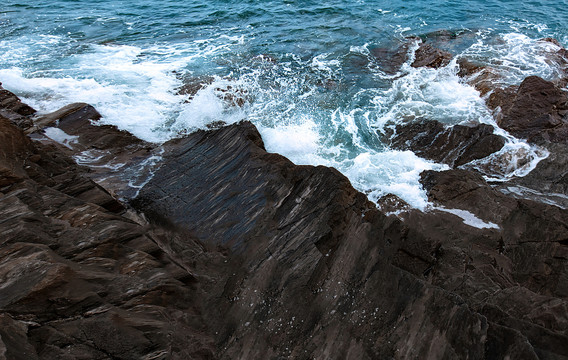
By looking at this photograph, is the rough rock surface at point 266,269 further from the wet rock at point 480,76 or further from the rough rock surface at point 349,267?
the wet rock at point 480,76

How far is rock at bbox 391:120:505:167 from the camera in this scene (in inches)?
487

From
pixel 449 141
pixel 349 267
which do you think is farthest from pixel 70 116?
pixel 449 141

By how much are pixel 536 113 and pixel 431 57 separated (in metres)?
6.36

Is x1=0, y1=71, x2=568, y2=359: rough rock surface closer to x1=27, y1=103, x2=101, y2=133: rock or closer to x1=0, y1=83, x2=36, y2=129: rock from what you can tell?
x1=27, y1=103, x2=101, y2=133: rock

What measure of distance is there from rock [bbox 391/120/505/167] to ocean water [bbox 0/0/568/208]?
0.44 m

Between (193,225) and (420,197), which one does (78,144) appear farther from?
(420,197)

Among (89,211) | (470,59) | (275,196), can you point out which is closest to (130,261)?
(89,211)

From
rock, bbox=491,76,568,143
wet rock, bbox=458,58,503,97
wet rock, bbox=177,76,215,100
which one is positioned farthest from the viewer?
wet rock, bbox=177,76,215,100

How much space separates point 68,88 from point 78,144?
4907 mm

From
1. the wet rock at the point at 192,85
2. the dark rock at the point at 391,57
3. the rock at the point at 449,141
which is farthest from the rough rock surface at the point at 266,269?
the dark rock at the point at 391,57

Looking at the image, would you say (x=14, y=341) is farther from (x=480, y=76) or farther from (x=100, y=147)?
(x=480, y=76)

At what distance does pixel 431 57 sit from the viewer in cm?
1839

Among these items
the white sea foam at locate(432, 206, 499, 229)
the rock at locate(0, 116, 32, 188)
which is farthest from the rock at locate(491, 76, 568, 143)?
the rock at locate(0, 116, 32, 188)

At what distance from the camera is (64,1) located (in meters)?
28.0
